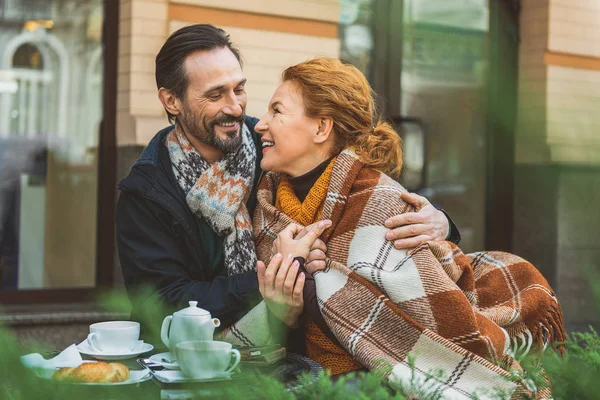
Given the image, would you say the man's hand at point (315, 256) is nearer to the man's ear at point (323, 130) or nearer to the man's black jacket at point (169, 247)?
the man's black jacket at point (169, 247)

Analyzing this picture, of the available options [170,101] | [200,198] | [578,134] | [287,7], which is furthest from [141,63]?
[578,134]

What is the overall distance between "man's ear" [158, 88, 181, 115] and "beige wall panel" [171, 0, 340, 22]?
2.83 m

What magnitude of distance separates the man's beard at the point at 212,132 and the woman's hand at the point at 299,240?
470 mm

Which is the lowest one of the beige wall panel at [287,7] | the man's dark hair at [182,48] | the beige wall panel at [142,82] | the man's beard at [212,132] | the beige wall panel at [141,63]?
the man's beard at [212,132]

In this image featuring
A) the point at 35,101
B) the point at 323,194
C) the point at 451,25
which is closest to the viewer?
the point at 323,194

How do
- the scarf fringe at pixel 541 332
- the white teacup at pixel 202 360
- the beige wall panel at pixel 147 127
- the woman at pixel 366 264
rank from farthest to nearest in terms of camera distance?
the beige wall panel at pixel 147 127
the scarf fringe at pixel 541 332
the woman at pixel 366 264
the white teacup at pixel 202 360

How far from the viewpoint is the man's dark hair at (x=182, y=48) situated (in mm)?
2820

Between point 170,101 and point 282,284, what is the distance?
0.98m

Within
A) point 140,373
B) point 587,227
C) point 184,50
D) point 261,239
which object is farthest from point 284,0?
point 587,227

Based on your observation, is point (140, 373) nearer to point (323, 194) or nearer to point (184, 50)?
point (323, 194)

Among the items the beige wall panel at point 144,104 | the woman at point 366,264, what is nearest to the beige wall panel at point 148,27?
the beige wall panel at point 144,104

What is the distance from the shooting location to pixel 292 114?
2561 mm

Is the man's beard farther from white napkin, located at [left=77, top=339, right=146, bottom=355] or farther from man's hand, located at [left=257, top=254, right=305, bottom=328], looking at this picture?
white napkin, located at [left=77, top=339, right=146, bottom=355]

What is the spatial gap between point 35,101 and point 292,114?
11.5 ft
